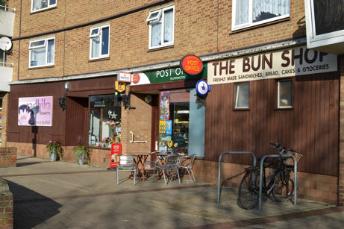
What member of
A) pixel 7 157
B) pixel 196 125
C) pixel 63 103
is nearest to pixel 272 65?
pixel 196 125

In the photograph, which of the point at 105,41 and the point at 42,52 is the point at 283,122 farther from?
the point at 42,52

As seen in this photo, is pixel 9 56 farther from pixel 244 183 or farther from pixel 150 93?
pixel 244 183

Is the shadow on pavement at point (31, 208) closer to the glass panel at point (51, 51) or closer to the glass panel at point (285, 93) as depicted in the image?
the glass panel at point (285, 93)

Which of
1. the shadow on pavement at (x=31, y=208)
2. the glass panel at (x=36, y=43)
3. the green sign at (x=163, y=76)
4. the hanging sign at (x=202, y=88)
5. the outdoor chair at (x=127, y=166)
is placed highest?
the glass panel at (x=36, y=43)

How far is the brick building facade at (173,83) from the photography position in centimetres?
1130

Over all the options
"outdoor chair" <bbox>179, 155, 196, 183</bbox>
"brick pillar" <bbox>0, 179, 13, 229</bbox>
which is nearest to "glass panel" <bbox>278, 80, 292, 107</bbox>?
"outdoor chair" <bbox>179, 155, 196, 183</bbox>

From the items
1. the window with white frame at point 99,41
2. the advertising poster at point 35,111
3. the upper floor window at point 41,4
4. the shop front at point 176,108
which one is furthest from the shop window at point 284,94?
the upper floor window at point 41,4

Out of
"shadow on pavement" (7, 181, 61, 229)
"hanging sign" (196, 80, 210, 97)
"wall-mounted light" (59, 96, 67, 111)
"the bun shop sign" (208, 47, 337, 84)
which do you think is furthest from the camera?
"wall-mounted light" (59, 96, 67, 111)

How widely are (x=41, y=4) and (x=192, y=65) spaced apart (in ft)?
37.8

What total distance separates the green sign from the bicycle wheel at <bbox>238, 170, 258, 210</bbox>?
5025mm

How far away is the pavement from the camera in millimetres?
8594

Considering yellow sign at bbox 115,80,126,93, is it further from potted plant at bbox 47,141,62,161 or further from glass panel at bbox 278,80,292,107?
glass panel at bbox 278,80,292,107

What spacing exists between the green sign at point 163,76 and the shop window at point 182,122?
0.42 meters

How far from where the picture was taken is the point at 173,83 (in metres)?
15.7
